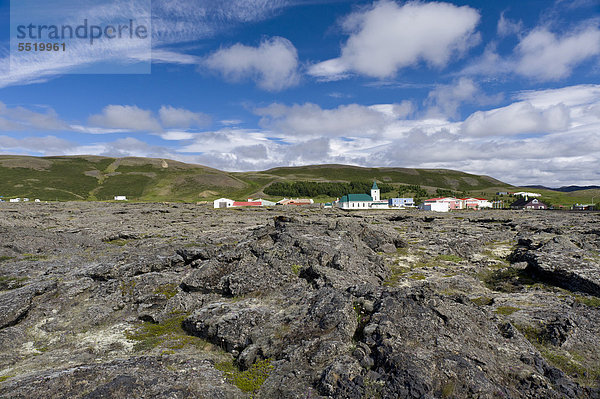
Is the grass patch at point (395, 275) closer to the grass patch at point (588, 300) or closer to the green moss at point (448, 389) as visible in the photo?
→ the grass patch at point (588, 300)

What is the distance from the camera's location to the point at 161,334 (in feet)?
49.8

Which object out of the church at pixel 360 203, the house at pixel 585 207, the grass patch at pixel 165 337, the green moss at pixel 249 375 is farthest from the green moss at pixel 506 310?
the house at pixel 585 207

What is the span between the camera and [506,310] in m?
18.0

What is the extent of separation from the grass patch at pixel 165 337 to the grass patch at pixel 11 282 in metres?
11.6

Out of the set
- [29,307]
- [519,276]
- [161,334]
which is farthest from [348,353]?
[519,276]

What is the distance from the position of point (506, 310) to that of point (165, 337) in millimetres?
18644

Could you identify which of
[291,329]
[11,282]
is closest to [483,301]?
[291,329]

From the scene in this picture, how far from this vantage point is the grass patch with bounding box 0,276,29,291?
2058 cm

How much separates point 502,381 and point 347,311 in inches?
233

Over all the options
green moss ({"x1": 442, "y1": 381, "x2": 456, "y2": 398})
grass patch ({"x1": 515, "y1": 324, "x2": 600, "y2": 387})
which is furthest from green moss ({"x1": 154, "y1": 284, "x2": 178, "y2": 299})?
grass patch ({"x1": 515, "y1": 324, "x2": 600, "y2": 387})

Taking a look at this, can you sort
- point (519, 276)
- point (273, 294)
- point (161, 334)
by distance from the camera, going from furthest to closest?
point (519, 276) < point (273, 294) < point (161, 334)

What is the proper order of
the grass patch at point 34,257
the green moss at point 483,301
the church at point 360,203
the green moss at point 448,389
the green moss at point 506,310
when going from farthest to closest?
the church at point 360,203, the grass patch at point 34,257, the green moss at point 483,301, the green moss at point 506,310, the green moss at point 448,389

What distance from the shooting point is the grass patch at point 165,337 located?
13914 millimetres

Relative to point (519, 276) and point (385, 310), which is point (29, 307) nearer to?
point (385, 310)
